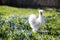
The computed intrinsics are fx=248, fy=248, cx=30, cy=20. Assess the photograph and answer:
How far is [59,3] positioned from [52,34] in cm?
518

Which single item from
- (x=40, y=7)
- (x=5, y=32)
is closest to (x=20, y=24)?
(x=5, y=32)

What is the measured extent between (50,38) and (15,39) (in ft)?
3.65

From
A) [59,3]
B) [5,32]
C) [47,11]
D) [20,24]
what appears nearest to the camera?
[5,32]

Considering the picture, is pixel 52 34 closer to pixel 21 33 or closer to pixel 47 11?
pixel 21 33

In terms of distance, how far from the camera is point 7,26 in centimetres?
838

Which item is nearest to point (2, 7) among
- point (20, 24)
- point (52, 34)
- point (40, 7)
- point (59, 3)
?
point (40, 7)

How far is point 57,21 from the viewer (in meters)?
9.73

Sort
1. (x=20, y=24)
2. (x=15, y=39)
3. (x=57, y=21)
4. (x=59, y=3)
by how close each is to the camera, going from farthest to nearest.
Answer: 1. (x=59, y=3)
2. (x=57, y=21)
3. (x=20, y=24)
4. (x=15, y=39)

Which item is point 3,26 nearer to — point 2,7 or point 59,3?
point 2,7

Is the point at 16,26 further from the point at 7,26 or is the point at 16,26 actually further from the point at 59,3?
the point at 59,3

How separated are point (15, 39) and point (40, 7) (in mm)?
6090

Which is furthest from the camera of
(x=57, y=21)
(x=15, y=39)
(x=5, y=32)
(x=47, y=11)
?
(x=47, y=11)

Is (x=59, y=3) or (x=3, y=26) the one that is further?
(x=59, y=3)

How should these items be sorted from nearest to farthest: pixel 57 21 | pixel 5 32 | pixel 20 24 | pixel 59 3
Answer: pixel 5 32, pixel 20 24, pixel 57 21, pixel 59 3
